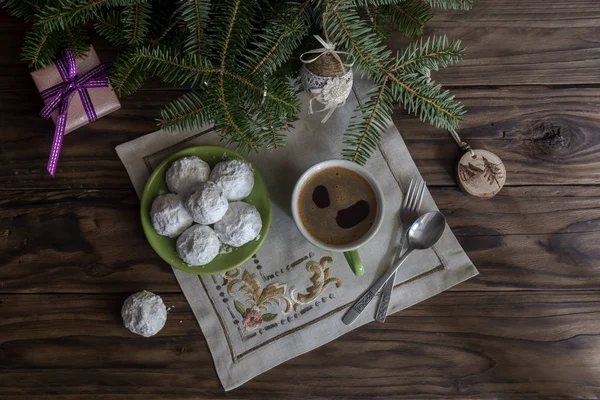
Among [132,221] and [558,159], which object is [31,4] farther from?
[558,159]

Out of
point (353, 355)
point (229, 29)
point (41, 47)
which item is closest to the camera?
point (229, 29)

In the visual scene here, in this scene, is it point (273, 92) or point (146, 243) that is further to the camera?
point (146, 243)

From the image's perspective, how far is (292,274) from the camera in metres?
0.88

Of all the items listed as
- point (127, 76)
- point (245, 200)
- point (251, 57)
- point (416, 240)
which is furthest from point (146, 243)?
point (416, 240)

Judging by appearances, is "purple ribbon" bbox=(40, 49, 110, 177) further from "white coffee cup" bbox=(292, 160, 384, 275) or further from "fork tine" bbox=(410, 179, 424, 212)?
"fork tine" bbox=(410, 179, 424, 212)

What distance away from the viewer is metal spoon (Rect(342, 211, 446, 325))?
866 mm

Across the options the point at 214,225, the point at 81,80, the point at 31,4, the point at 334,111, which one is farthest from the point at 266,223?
the point at 31,4

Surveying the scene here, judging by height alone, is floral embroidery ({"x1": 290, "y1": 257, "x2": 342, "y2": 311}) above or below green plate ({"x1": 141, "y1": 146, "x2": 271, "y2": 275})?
below

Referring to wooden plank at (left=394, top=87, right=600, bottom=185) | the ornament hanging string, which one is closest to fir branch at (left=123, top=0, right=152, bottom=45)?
the ornament hanging string

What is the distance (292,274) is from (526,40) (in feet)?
2.20

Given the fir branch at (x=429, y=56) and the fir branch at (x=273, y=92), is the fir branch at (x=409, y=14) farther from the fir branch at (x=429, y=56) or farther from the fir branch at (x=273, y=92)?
the fir branch at (x=273, y=92)

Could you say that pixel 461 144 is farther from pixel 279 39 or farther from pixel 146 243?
pixel 146 243

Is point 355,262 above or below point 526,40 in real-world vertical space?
below

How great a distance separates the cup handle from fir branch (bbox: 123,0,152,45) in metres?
0.51
